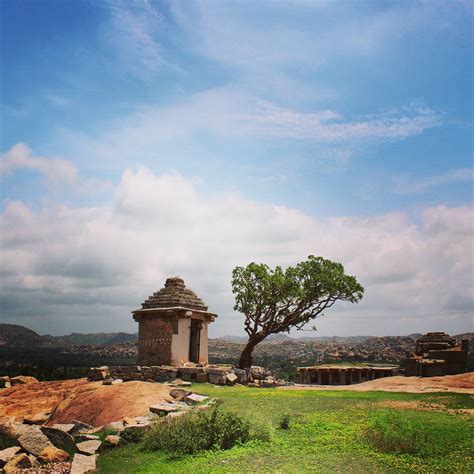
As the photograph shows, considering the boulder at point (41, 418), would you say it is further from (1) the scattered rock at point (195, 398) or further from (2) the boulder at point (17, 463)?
(2) the boulder at point (17, 463)

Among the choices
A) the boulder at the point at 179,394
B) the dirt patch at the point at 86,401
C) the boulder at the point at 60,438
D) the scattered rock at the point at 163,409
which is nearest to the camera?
the boulder at the point at 60,438

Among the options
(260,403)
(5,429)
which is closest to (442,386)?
(260,403)

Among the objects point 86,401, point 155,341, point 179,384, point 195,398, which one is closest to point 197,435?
point 195,398

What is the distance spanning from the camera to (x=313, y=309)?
27.9 meters

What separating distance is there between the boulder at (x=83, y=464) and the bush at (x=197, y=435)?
1.08 m

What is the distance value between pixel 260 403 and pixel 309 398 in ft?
7.39

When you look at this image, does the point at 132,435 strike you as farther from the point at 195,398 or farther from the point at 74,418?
the point at 74,418

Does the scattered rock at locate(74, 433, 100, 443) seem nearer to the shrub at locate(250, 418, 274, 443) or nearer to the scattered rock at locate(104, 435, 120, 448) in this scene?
the scattered rock at locate(104, 435, 120, 448)

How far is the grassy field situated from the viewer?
7.42m

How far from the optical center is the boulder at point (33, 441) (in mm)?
9562

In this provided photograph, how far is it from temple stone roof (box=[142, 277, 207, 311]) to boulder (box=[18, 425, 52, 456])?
39.9 ft

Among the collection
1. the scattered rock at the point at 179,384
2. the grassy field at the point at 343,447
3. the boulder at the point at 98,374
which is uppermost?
the boulder at the point at 98,374

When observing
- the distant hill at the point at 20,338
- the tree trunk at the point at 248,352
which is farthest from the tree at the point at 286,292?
the distant hill at the point at 20,338

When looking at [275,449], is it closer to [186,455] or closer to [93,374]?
[186,455]
